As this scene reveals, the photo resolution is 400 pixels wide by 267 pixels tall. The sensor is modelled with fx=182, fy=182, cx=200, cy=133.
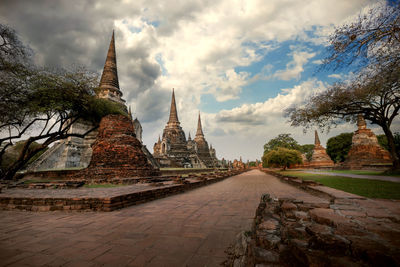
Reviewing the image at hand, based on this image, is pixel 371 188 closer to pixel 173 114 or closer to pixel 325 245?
pixel 325 245

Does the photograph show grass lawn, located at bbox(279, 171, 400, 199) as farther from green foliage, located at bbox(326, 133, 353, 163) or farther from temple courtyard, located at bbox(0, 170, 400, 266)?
green foliage, located at bbox(326, 133, 353, 163)

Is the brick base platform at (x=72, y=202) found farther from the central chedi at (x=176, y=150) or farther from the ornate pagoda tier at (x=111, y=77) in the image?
the central chedi at (x=176, y=150)

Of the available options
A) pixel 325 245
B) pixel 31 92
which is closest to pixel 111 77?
pixel 31 92

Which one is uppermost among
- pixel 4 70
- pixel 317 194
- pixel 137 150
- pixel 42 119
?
pixel 4 70

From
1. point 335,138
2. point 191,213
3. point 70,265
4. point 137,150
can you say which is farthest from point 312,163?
point 70,265

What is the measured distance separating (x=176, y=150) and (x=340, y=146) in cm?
3577

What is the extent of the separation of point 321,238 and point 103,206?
13.0 ft

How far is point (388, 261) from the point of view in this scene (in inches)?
37.7

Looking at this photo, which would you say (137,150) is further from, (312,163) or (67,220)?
(312,163)

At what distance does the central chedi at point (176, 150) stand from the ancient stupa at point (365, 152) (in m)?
22.4

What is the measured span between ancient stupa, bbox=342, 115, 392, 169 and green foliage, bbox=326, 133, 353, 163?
69.4 feet

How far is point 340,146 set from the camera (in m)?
39.9

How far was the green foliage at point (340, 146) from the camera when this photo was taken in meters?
39.2

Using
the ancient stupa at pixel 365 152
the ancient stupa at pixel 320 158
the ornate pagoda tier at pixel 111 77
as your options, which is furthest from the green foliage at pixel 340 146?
the ornate pagoda tier at pixel 111 77
